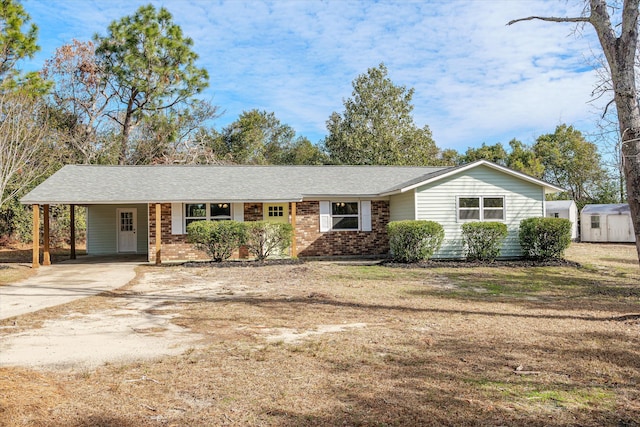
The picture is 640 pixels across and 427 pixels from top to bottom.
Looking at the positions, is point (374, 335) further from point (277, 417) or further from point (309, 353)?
point (277, 417)

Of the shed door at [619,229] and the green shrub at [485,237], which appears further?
the shed door at [619,229]

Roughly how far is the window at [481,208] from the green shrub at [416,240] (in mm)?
1797

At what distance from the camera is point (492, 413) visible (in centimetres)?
371

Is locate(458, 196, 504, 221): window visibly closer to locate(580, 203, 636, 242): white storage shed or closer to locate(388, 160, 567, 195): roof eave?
locate(388, 160, 567, 195): roof eave

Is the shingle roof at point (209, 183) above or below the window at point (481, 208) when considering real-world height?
above

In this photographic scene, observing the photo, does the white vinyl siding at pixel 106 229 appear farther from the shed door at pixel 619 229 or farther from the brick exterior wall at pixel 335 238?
the shed door at pixel 619 229

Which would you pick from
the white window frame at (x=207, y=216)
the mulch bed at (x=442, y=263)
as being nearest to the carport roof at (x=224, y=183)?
the white window frame at (x=207, y=216)

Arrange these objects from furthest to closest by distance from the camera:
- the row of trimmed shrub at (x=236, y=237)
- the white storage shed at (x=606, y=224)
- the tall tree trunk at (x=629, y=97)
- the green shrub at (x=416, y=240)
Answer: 1. the white storage shed at (x=606, y=224)
2. the row of trimmed shrub at (x=236, y=237)
3. the green shrub at (x=416, y=240)
4. the tall tree trunk at (x=629, y=97)

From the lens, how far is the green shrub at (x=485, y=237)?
15.8m

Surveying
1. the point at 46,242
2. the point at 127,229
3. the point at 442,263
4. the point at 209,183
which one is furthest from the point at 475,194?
the point at 46,242

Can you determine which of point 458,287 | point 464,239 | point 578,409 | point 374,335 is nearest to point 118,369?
point 374,335

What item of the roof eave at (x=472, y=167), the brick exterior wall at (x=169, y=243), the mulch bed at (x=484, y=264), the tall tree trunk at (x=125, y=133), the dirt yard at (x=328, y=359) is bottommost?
the dirt yard at (x=328, y=359)

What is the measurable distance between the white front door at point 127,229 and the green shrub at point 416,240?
11772 millimetres

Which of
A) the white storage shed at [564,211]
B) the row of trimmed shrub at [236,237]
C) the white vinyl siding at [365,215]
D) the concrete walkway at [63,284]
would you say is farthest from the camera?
the white storage shed at [564,211]
